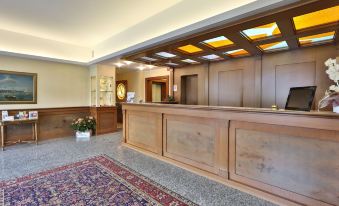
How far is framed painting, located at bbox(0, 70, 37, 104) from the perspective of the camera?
4.52m

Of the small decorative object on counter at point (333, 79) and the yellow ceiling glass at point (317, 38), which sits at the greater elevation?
the yellow ceiling glass at point (317, 38)

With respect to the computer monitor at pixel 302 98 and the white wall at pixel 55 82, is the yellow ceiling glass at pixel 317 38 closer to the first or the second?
the computer monitor at pixel 302 98

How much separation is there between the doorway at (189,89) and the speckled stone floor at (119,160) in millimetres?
2473

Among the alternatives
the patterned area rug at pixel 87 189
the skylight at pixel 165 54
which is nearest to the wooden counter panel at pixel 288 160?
the patterned area rug at pixel 87 189

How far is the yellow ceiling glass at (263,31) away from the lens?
256 cm

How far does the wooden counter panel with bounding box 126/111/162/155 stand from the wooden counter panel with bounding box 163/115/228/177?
0.21 meters

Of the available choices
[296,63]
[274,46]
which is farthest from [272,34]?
[296,63]

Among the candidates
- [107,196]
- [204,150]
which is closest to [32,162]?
[107,196]

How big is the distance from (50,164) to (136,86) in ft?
15.4

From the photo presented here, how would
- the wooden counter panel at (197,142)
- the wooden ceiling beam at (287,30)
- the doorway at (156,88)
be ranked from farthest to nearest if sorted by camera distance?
1. the doorway at (156,88)
2. the wooden counter panel at (197,142)
3. the wooden ceiling beam at (287,30)

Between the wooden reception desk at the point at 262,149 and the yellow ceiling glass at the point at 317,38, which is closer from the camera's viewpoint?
the wooden reception desk at the point at 262,149

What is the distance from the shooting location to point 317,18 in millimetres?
2314

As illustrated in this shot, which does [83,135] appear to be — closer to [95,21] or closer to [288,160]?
[95,21]

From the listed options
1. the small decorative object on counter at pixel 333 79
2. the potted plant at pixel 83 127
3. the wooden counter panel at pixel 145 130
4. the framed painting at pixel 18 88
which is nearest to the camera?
the small decorative object on counter at pixel 333 79
